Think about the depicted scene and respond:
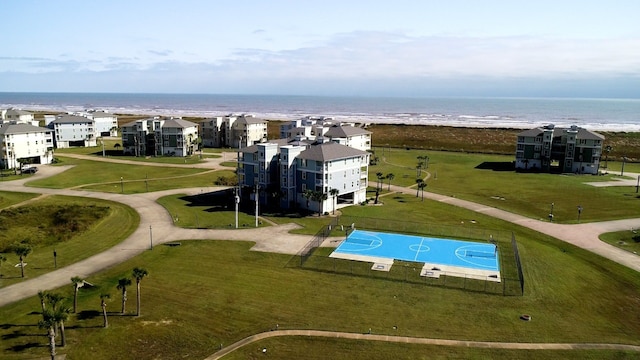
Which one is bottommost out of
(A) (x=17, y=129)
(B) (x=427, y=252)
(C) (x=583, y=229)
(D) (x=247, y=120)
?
(B) (x=427, y=252)

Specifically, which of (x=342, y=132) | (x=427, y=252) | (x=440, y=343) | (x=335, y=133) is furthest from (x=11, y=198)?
(x=440, y=343)

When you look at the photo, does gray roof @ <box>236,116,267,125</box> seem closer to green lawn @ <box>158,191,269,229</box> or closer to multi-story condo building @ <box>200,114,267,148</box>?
multi-story condo building @ <box>200,114,267,148</box>

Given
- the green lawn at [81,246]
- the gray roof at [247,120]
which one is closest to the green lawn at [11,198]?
the green lawn at [81,246]

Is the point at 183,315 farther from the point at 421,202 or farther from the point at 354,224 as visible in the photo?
the point at 421,202

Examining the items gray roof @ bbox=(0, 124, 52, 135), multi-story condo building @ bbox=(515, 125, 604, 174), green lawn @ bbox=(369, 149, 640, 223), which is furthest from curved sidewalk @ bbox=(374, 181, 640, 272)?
gray roof @ bbox=(0, 124, 52, 135)

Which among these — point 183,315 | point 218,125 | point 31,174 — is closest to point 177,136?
point 218,125

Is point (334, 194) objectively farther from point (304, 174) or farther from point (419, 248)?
point (419, 248)
